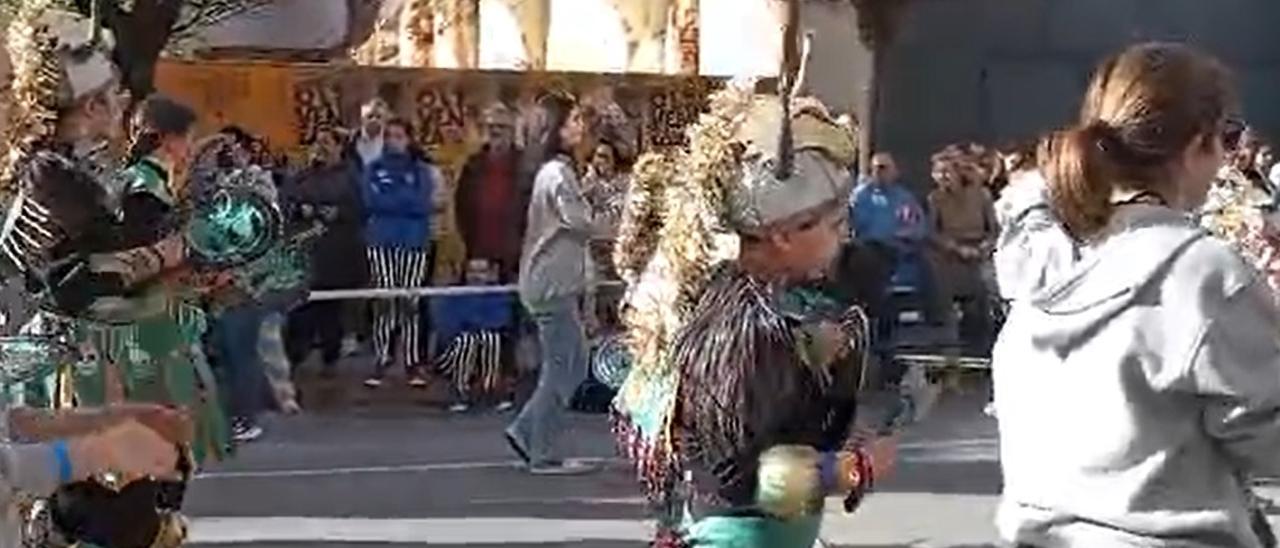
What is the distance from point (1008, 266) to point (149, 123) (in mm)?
3301

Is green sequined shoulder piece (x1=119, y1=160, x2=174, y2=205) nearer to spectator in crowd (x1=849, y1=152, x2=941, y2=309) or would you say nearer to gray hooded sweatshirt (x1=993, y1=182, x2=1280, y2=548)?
gray hooded sweatshirt (x1=993, y1=182, x2=1280, y2=548)

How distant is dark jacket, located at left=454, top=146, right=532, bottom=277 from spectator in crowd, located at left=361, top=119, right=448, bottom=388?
0.36 m

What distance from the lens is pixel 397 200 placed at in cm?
1439

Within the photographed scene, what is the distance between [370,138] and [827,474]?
9999 mm

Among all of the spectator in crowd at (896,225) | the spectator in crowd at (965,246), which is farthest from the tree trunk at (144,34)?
the spectator in crowd at (965,246)

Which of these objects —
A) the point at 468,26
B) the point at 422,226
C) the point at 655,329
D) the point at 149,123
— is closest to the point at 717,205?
the point at 655,329

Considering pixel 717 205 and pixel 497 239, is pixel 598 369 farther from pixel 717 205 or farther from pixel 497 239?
pixel 497 239

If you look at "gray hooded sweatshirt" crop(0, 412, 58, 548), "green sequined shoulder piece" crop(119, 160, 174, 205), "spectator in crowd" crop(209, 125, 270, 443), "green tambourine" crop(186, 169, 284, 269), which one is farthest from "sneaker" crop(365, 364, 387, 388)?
"gray hooded sweatshirt" crop(0, 412, 58, 548)

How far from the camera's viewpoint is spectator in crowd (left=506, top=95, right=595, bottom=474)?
11.1 metres

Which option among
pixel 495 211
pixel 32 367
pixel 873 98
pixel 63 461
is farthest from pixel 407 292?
pixel 63 461

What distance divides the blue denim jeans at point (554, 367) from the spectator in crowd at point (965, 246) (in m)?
5.01

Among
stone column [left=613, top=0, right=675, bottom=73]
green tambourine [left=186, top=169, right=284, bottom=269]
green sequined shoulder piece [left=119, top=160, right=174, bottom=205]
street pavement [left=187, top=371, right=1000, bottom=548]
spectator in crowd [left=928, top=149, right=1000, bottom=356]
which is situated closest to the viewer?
green sequined shoulder piece [left=119, top=160, right=174, bottom=205]

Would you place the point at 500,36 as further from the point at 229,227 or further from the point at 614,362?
the point at 614,362

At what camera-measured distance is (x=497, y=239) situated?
15.0 metres
